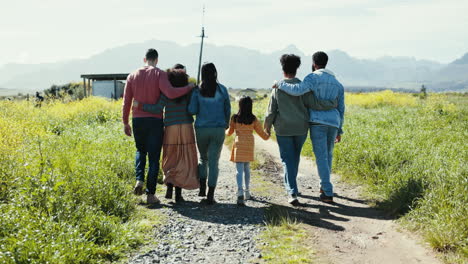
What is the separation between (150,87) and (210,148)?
1.34 metres

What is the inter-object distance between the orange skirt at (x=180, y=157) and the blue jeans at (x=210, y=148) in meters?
0.15

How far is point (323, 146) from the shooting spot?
21.1 feet

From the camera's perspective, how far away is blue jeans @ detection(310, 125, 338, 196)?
642 centimetres

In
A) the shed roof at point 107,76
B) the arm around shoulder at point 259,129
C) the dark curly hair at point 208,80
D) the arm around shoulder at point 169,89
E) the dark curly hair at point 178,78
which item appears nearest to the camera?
the dark curly hair at point 208,80

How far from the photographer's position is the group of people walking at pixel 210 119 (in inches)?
243

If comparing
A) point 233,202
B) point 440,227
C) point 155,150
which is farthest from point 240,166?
point 440,227

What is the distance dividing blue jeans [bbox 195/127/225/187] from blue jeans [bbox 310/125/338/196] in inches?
60.0

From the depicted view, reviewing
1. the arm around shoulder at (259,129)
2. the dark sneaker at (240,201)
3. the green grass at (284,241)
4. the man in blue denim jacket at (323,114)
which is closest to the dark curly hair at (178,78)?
the arm around shoulder at (259,129)

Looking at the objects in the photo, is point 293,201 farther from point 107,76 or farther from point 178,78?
point 107,76

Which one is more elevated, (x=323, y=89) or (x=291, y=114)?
(x=323, y=89)

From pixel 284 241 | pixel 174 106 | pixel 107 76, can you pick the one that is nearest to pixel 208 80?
pixel 174 106

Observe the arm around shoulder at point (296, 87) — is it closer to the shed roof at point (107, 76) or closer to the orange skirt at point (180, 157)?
the orange skirt at point (180, 157)

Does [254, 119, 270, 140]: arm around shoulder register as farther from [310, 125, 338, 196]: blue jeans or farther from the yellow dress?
[310, 125, 338, 196]: blue jeans

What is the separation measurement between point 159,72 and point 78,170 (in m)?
2.06
